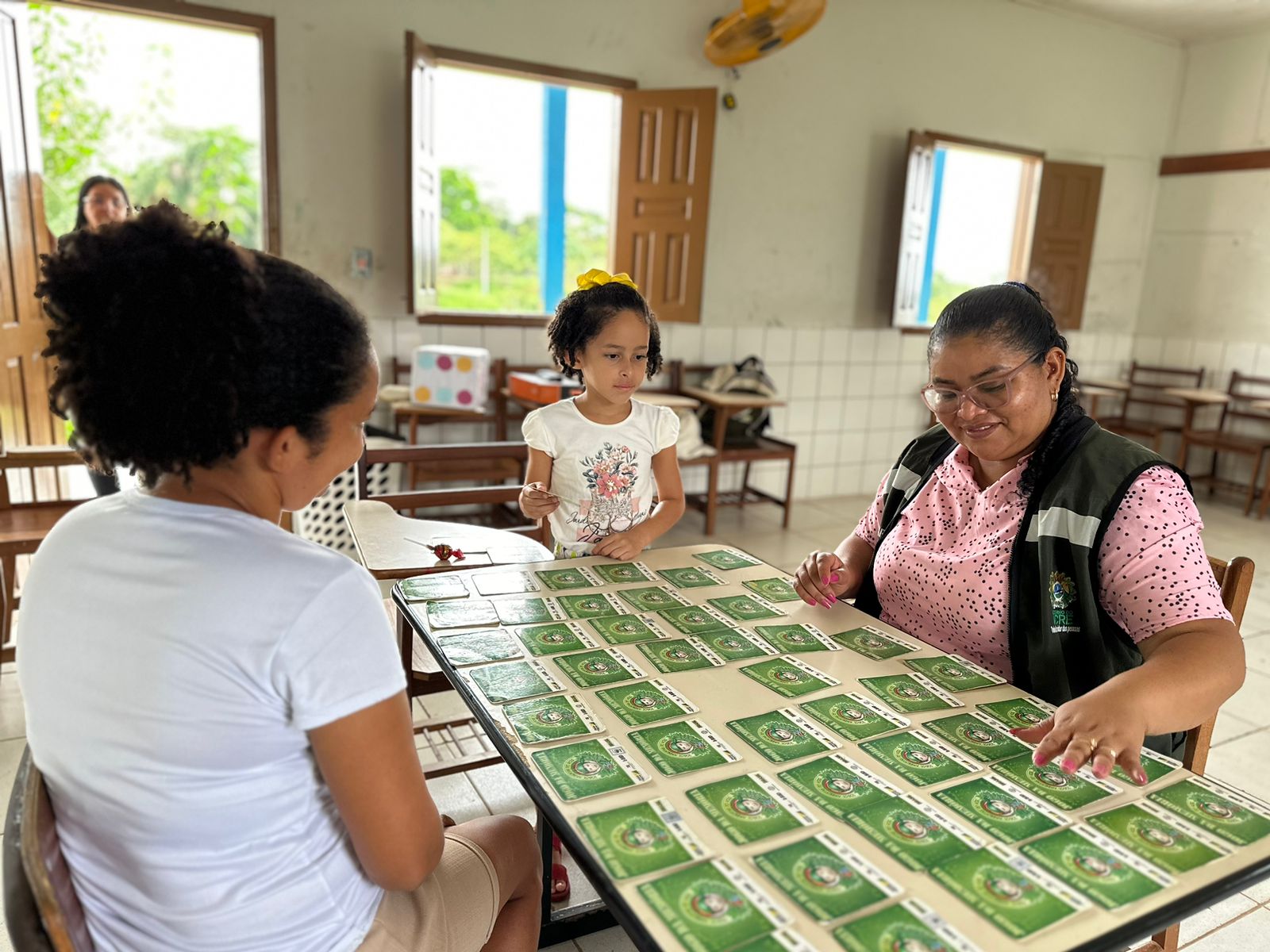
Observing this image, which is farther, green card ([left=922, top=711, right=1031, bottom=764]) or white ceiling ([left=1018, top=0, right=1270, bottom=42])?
white ceiling ([left=1018, top=0, right=1270, bottom=42])

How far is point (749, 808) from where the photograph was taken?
863 millimetres

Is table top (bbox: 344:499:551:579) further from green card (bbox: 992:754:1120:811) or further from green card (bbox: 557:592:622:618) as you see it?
green card (bbox: 992:754:1120:811)

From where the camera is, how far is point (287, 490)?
85cm

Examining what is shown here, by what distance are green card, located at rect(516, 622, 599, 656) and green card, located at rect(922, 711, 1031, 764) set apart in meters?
0.51

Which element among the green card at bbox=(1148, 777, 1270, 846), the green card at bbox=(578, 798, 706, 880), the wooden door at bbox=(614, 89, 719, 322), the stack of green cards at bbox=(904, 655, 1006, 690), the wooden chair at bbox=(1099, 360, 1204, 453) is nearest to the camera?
the green card at bbox=(578, 798, 706, 880)

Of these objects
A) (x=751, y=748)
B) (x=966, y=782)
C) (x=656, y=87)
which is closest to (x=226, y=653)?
(x=751, y=748)

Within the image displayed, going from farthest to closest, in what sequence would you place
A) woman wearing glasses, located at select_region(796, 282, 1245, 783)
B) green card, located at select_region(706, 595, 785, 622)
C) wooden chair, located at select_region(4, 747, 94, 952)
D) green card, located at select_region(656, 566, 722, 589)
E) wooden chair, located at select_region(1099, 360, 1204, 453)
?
wooden chair, located at select_region(1099, 360, 1204, 453), green card, located at select_region(656, 566, 722, 589), green card, located at select_region(706, 595, 785, 622), woman wearing glasses, located at select_region(796, 282, 1245, 783), wooden chair, located at select_region(4, 747, 94, 952)

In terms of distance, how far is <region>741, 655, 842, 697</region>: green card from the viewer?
115 cm

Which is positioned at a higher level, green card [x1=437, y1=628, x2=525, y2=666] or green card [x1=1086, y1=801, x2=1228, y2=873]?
green card [x1=1086, y1=801, x2=1228, y2=873]

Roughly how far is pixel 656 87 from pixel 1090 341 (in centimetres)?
405

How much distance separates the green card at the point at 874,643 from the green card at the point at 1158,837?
0.42 meters

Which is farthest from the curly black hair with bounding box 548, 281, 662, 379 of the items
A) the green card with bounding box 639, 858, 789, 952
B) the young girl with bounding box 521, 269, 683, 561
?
the green card with bounding box 639, 858, 789, 952

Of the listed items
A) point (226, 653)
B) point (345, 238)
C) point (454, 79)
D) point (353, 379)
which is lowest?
point (226, 653)

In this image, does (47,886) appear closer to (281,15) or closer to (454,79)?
(281,15)
